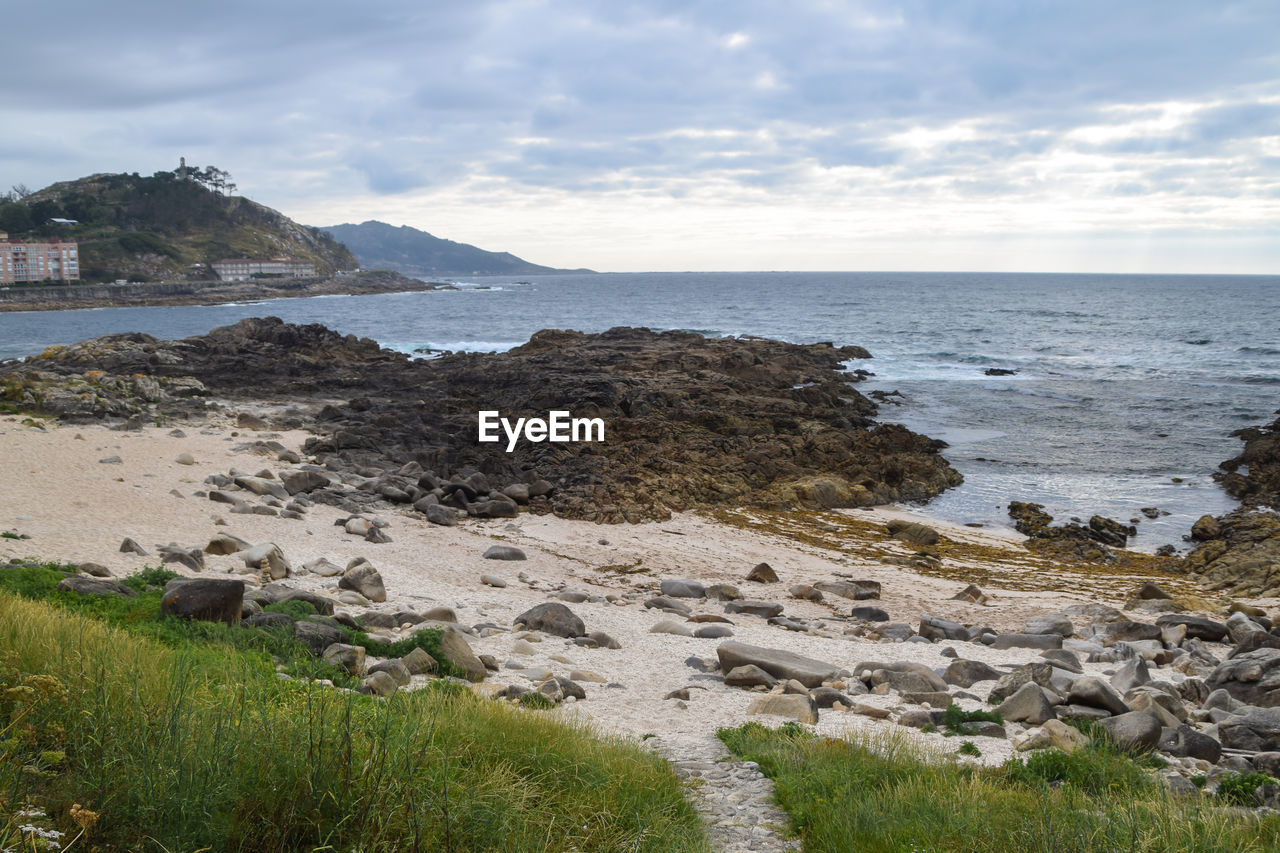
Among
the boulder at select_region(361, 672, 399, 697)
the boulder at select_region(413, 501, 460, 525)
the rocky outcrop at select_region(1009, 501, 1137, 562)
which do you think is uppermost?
the boulder at select_region(361, 672, 399, 697)

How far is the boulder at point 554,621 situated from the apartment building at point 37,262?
122 metres

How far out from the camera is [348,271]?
197500 mm

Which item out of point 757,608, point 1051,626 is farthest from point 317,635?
point 1051,626

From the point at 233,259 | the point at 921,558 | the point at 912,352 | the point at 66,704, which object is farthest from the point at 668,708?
the point at 233,259

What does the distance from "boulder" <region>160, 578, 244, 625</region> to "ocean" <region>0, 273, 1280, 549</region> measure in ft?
55.2

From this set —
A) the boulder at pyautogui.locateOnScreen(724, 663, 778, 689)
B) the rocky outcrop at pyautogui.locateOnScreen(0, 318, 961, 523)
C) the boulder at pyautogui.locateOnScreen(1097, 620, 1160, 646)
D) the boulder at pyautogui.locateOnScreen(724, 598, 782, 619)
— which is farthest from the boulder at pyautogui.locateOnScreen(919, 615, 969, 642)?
the rocky outcrop at pyautogui.locateOnScreen(0, 318, 961, 523)

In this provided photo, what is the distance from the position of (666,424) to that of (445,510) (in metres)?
8.93

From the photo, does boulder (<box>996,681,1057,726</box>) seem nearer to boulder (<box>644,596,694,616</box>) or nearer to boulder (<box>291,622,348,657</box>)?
boulder (<box>644,596,694,616</box>)

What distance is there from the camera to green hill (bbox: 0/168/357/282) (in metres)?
125

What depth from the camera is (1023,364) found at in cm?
5306

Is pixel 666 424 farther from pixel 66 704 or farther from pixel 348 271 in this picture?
pixel 348 271

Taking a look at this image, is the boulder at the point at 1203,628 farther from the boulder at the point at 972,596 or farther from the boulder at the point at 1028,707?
the boulder at the point at 1028,707

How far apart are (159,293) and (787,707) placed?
124 metres

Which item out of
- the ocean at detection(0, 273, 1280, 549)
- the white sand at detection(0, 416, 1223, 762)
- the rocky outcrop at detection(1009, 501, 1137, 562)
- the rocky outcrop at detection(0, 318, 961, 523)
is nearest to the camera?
the white sand at detection(0, 416, 1223, 762)
